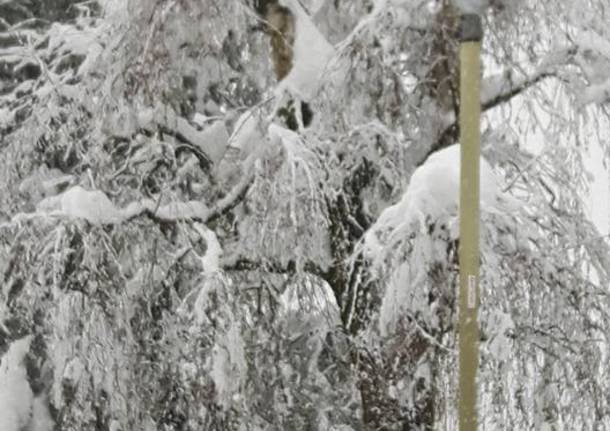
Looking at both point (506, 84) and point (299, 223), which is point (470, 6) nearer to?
point (299, 223)

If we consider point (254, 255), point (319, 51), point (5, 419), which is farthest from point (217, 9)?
point (5, 419)

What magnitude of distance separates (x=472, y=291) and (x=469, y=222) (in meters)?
0.25

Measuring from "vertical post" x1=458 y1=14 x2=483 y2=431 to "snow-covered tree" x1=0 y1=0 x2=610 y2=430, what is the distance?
911 mm

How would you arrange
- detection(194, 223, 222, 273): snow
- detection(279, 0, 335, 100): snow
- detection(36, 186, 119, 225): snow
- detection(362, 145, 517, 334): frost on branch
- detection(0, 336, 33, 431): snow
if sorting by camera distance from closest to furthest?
detection(362, 145, 517, 334): frost on branch → detection(194, 223, 222, 273): snow → detection(36, 186, 119, 225): snow → detection(279, 0, 335, 100): snow → detection(0, 336, 33, 431): snow

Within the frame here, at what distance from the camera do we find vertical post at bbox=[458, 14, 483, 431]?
351 centimetres

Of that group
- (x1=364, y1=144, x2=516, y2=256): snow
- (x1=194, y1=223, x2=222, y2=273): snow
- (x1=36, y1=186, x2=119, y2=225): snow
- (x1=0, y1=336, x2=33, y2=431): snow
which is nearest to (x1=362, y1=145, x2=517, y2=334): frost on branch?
(x1=364, y1=144, x2=516, y2=256): snow

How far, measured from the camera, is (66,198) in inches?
205

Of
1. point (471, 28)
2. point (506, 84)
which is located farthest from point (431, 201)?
point (506, 84)

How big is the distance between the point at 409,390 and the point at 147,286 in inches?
63.8

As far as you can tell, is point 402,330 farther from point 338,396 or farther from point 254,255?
point 338,396

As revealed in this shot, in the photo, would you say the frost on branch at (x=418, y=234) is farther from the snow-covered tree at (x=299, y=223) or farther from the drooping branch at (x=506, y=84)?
the drooping branch at (x=506, y=84)

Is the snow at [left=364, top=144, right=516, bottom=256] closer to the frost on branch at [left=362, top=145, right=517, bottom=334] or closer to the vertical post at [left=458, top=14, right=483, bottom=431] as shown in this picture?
the frost on branch at [left=362, top=145, right=517, bottom=334]

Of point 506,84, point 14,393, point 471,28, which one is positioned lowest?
point 14,393

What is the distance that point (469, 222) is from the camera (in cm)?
351
